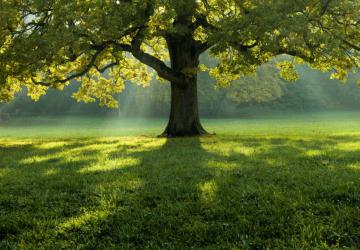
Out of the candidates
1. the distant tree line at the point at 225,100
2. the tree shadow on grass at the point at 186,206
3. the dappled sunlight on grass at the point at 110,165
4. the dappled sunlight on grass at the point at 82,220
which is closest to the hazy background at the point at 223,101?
the distant tree line at the point at 225,100

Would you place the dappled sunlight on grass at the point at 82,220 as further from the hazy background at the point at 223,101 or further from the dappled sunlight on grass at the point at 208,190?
the hazy background at the point at 223,101

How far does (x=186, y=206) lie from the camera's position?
31.1ft

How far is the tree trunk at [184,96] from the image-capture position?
101 ft

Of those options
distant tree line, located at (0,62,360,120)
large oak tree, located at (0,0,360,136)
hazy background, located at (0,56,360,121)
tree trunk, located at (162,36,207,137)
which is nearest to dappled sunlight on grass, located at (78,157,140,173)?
large oak tree, located at (0,0,360,136)

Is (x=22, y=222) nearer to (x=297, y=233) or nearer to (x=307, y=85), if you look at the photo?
(x=297, y=233)

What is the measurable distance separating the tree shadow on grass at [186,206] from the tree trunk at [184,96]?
16.3 meters

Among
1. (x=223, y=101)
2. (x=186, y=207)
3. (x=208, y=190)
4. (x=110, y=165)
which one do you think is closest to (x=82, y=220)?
(x=186, y=207)

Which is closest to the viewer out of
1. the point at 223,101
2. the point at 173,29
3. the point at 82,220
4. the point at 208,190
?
the point at 82,220

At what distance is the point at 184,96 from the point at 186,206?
2185 cm

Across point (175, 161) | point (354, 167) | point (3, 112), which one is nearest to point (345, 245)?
point (354, 167)

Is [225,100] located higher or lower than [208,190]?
higher

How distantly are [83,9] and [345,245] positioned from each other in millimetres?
21042

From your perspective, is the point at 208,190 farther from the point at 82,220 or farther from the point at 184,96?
the point at 184,96

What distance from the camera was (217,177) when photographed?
12.2m
